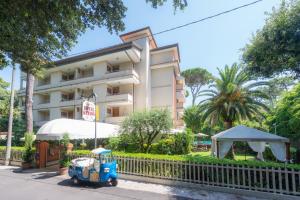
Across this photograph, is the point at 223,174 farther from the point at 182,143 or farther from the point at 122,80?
the point at 122,80

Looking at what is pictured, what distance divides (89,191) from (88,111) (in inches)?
187

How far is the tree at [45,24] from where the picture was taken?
567cm

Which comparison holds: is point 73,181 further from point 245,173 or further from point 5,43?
point 245,173

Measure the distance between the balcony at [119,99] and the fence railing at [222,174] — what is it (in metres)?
14.7

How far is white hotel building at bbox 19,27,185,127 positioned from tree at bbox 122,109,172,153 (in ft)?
30.5

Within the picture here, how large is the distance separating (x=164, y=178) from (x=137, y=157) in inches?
75.8

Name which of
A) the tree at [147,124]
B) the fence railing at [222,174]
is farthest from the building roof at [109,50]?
the fence railing at [222,174]

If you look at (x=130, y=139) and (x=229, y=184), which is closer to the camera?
(x=229, y=184)

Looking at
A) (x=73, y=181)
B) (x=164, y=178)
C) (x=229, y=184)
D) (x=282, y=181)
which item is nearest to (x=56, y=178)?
(x=73, y=181)

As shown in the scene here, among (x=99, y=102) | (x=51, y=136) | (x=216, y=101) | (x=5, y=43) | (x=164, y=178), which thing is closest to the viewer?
(x=5, y=43)

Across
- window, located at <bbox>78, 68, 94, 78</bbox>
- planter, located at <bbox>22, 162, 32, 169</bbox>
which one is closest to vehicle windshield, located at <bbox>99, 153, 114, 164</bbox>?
planter, located at <bbox>22, 162, 32, 169</bbox>

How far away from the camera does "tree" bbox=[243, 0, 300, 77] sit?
34.7ft

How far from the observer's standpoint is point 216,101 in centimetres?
1970

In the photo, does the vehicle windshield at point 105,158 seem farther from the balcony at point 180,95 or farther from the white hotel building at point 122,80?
the balcony at point 180,95
